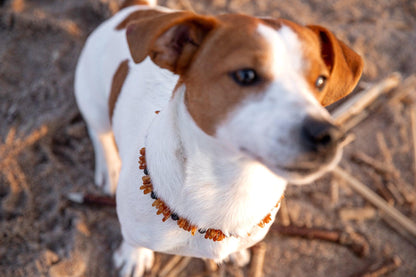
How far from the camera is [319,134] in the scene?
1121mm

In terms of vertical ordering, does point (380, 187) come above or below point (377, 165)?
below

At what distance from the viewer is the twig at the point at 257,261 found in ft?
9.32

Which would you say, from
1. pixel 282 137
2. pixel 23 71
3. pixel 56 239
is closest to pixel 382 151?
pixel 282 137

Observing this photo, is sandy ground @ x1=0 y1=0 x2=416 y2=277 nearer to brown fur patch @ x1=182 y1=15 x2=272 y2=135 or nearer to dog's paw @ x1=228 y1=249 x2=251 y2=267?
dog's paw @ x1=228 y1=249 x2=251 y2=267

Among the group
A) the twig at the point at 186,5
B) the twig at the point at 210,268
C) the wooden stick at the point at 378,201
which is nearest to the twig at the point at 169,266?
the twig at the point at 210,268

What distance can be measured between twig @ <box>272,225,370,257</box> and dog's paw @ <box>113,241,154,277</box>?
112cm

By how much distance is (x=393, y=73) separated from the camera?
12.7ft

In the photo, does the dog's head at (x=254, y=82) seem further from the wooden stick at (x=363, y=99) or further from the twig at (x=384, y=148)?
the twig at (x=384, y=148)

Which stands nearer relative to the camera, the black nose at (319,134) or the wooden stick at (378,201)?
the black nose at (319,134)

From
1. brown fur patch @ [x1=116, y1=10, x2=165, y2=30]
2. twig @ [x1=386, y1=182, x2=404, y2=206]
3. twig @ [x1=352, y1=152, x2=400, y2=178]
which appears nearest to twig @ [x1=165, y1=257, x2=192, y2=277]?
brown fur patch @ [x1=116, y1=10, x2=165, y2=30]

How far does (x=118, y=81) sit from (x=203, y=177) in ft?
4.00

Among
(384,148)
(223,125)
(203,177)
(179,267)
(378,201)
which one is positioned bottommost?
(179,267)

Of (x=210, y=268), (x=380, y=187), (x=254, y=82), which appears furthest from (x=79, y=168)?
(x=380, y=187)

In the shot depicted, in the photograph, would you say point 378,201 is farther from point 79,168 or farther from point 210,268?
point 79,168
